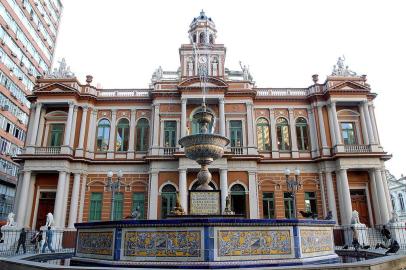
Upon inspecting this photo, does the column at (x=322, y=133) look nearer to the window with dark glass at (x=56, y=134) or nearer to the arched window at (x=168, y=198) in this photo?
the arched window at (x=168, y=198)

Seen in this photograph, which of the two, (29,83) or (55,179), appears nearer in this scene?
(55,179)

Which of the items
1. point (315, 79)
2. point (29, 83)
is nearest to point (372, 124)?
point (315, 79)

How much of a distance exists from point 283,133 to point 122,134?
13.0 metres

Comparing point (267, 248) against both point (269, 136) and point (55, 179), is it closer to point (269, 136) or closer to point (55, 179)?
point (269, 136)

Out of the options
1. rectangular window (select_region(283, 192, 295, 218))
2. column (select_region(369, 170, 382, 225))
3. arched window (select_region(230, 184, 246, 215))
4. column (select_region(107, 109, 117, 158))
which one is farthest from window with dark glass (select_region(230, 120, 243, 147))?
column (select_region(369, 170, 382, 225))

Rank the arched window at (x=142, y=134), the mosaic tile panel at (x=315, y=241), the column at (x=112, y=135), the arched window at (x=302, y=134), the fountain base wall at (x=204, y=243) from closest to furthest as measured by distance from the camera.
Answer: the fountain base wall at (x=204, y=243) < the mosaic tile panel at (x=315, y=241) < the column at (x=112, y=135) < the arched window at (x=142, y=134) < the arched window at (x=302, y=134)

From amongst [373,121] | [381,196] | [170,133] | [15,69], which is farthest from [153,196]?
[15,69]

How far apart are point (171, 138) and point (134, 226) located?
16.7 meters

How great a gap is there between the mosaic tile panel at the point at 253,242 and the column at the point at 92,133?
1918 cm

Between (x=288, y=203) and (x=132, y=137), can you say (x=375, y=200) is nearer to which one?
(x=288, y=203)

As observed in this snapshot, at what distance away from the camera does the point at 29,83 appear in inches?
1451

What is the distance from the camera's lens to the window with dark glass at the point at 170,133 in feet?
77.0

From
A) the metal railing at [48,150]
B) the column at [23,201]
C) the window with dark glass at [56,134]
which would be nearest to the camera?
the column at [23,201]

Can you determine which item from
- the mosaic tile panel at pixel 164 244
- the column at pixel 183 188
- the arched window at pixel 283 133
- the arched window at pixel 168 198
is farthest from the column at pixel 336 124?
the mosaic tile panel at pixel 164 244
